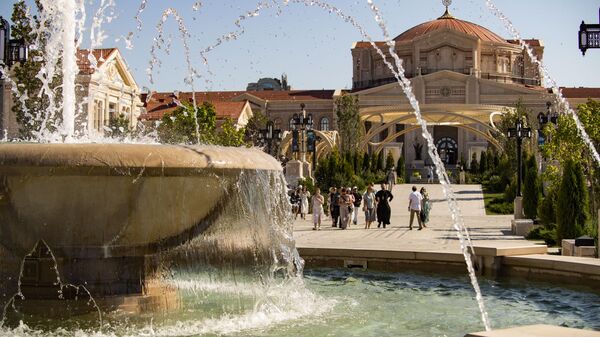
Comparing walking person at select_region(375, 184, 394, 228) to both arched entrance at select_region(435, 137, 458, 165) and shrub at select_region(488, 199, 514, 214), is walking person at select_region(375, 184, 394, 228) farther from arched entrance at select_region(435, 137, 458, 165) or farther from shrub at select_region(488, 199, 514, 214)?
arched entrance at select_region(435, 137, 458, 165)

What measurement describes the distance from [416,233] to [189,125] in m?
29.9

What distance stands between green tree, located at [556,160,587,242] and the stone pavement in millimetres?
920

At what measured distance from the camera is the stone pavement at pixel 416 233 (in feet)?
48.0

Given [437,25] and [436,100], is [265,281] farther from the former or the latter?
[437,25]

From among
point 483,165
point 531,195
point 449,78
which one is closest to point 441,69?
point 449,78

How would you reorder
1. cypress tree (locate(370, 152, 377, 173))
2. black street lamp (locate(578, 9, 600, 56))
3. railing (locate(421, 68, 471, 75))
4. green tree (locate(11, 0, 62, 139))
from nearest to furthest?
black street lamp (locate(578, 9, 600, 56)) < green tree (locate(11, 0, 62, 139)) < cypress tree (locate(370, 152, 377, 173)) < railing (locate(421, 68, 471, 75))

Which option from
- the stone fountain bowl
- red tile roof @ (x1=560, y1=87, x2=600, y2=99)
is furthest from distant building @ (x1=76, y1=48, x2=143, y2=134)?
the stone fountain bowl

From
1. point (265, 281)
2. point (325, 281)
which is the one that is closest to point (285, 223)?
point (265, 281)

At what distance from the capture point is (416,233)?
2033cm

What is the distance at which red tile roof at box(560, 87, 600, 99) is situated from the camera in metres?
83.8

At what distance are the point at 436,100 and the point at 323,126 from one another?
41.1 ft

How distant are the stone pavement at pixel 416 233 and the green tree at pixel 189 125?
12.8 metres

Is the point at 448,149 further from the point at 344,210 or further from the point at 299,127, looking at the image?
→ the point at 344,210

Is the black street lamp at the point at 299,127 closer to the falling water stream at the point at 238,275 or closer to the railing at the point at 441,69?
the falling water stream at the point at 238,275
